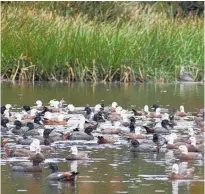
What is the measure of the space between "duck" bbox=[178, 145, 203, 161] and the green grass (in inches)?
559

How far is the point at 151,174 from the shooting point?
12977mm

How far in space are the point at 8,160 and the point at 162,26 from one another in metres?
17.2

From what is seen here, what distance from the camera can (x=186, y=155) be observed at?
1429 cm

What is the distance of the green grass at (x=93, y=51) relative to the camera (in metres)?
28.6

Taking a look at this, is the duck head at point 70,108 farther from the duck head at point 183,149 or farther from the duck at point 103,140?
the duck head at point 183,149

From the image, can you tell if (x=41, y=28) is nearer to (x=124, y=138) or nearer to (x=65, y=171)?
(x=124, y=138)

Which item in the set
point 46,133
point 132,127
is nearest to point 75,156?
point 46,133

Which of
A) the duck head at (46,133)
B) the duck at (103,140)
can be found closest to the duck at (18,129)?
the duck head at (46,133)

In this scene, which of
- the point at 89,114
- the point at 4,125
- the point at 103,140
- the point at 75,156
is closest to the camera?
the point at 75,156

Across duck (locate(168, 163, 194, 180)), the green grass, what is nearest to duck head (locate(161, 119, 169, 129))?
duck (locate(168, 163, 194, 180))

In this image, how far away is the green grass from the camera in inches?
1128

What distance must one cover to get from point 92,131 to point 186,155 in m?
3.59

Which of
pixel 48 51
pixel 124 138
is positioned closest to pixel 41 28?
pixel 48 51

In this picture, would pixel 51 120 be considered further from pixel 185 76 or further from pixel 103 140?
pixel 185 76
